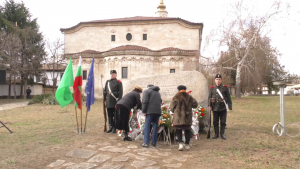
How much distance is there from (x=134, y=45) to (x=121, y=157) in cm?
2581

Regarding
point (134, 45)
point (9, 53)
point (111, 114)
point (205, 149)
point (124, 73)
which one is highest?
point (134, 45)

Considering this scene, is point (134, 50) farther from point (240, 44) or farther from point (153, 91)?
point (153, 91)

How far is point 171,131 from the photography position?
7551mm

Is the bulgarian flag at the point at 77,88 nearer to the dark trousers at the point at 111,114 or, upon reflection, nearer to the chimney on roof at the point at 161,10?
the dark trousers at the point at 111,114

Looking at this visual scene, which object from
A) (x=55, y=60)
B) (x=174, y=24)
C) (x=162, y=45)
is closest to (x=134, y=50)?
(x=162, y=45)

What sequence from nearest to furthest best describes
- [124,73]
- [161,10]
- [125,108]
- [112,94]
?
[125,108] → [112,94] → [124,73] → [161,10]

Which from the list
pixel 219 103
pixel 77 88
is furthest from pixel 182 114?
pixel 77 88

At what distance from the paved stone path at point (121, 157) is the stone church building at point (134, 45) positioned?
828 inches

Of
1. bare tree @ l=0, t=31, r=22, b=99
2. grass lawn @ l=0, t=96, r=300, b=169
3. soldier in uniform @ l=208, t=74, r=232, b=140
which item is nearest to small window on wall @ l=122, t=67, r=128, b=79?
bare tree @ l=0, t=31, r=22, b=99

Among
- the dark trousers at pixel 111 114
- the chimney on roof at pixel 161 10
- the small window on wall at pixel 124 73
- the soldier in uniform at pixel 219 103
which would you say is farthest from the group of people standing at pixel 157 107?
the chimney on roof at pixel 161 10

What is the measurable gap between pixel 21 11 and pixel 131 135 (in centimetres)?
3248

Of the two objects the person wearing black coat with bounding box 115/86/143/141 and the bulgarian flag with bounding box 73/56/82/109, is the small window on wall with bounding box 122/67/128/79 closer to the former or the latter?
the bulgarian flag with bounding box 73/56/82/109

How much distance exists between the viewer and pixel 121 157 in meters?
5.77

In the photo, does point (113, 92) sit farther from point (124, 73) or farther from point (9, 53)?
point (9, 53)
